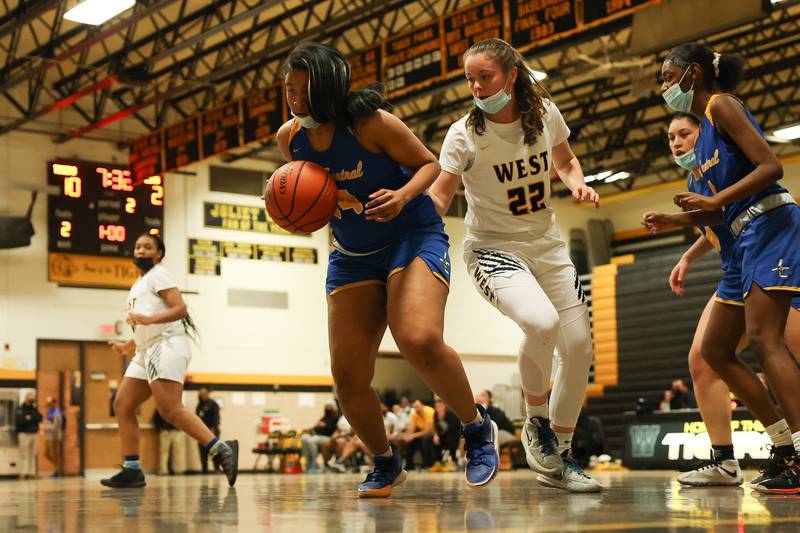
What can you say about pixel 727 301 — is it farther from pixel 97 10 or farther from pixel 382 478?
pixel 97 10

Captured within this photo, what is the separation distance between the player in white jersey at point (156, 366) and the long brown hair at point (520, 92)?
3569 millimetres

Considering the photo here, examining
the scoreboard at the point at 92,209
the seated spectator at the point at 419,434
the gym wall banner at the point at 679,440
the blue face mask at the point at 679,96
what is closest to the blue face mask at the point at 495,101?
the blue face mask at the point at 679,96

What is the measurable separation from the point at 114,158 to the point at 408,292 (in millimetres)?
19387

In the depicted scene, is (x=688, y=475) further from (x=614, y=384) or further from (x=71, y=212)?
(x=614, y=384)

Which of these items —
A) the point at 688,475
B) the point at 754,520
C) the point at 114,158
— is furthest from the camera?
the point at 114,158

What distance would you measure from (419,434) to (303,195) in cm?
1517

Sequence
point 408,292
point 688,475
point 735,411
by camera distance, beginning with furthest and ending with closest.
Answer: point 735,411 < point 688,475 < point 408,292

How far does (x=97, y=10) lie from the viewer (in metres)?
14.0

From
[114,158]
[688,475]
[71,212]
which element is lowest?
[688,475]

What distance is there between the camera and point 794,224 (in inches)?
173

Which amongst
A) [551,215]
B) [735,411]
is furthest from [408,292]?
[735,411]

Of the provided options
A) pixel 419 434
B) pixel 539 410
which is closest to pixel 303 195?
pixel 539 410

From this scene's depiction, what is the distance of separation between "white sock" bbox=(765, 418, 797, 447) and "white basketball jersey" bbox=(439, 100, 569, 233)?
1.38 metres

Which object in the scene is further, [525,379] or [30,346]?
[30,346]
